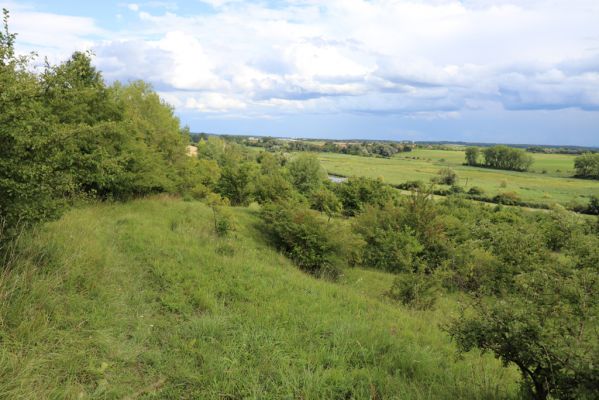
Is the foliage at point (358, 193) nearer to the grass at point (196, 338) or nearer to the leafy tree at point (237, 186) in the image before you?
the leafy tree at point (237, 186)

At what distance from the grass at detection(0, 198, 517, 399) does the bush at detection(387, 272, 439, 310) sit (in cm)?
282

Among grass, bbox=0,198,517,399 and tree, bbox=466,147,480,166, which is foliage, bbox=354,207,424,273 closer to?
grass, bbox=0,198,517,399

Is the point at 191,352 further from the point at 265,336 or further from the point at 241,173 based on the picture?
the point at 241,173

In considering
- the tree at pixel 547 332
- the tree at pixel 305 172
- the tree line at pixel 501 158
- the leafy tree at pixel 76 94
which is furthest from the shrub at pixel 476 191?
the tree at pixel 547 332

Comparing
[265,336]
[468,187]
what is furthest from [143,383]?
[468,187]

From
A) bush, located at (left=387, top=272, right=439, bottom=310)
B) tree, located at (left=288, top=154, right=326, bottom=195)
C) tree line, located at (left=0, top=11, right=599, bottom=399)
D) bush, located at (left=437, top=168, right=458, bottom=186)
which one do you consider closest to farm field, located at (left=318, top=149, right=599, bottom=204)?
bush, located at (left=437, top=168, right=458, bottom=186)

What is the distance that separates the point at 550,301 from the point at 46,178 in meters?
7.05

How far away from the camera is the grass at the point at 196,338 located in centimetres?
383

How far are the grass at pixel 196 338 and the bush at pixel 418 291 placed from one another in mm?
2823

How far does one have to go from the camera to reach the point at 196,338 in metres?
4.91

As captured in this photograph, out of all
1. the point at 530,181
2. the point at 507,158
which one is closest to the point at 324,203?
the point at 530,181

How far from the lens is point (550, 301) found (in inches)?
148

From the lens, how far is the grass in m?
3.83

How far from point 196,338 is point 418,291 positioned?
7715 mm
